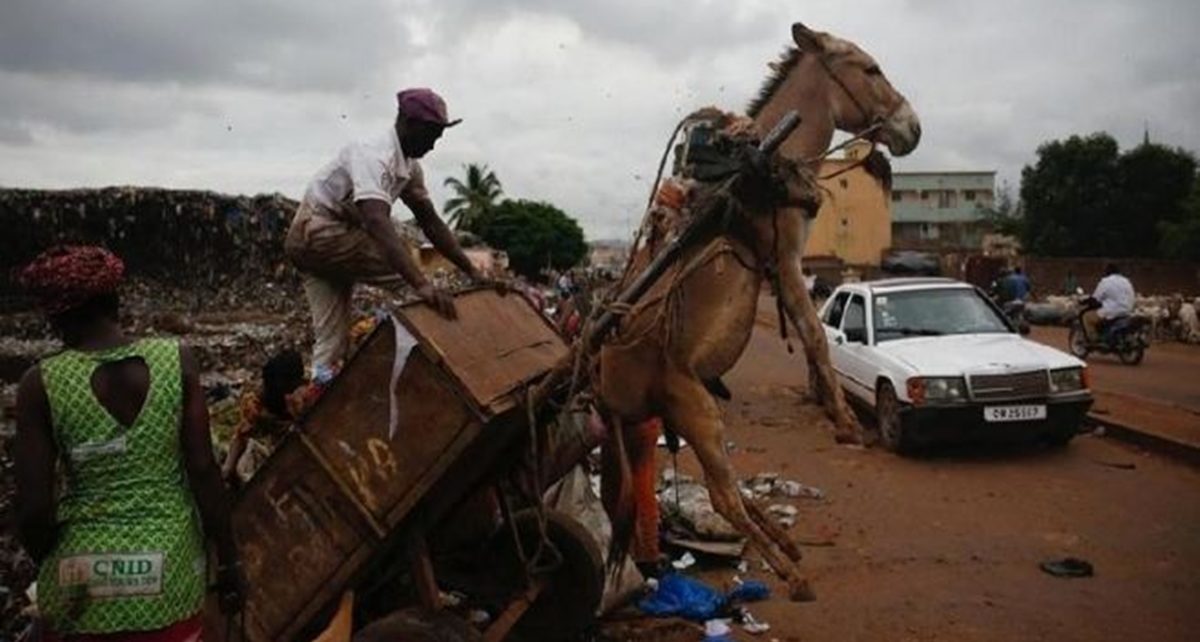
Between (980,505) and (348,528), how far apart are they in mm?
5904

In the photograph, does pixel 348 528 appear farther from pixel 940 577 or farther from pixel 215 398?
pixel 215 398

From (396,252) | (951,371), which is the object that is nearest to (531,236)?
(951,371)

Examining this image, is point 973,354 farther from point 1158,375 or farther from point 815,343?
point 1158,375

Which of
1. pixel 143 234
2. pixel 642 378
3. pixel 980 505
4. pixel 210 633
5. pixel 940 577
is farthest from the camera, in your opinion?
pixel 143 234

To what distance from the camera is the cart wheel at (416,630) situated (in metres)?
3.70

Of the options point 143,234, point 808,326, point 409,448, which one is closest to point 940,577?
point 808,326

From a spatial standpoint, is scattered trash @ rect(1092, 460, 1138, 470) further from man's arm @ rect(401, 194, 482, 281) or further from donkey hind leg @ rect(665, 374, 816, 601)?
man's arm @ rect(401, 194, 482, 281)

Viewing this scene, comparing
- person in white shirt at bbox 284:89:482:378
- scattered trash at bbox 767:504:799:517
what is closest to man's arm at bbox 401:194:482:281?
person in white shirt at bbox 284:89:482:378

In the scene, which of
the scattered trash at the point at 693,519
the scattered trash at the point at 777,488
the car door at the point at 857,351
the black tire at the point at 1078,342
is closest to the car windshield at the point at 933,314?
the car door at the point at 857,351

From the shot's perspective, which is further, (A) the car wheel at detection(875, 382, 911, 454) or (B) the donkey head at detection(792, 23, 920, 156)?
(A) the car wheel at detection(875, 382, 911, 454)

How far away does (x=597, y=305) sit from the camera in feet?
13.5

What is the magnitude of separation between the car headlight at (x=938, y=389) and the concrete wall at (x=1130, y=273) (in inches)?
960

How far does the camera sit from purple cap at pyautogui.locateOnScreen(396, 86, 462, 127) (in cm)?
431

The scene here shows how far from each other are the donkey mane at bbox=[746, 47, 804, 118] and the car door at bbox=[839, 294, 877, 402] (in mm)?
5770
